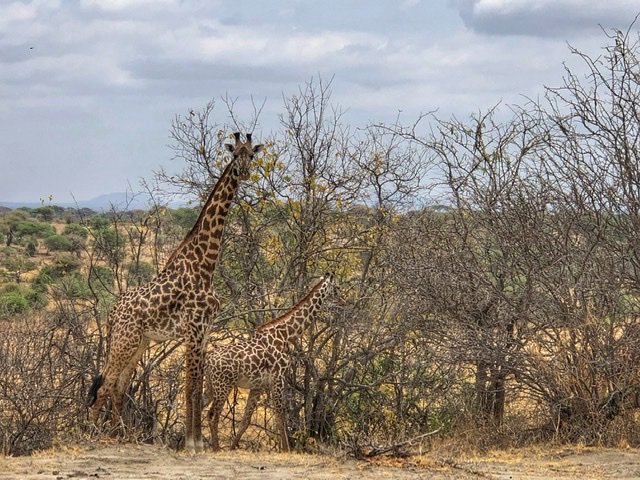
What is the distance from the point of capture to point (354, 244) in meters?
13.1

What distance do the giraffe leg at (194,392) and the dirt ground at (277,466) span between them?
35 centimetres

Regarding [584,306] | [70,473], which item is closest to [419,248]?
[584,306]

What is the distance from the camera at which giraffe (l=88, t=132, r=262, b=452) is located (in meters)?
9.52

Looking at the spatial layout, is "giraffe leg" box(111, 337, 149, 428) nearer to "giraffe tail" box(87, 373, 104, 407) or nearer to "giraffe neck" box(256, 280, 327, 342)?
"giraffe tail" box(87, 373, 104, 407)

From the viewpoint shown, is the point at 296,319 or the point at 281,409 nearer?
the point at 281,409

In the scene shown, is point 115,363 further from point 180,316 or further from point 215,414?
point 215,414

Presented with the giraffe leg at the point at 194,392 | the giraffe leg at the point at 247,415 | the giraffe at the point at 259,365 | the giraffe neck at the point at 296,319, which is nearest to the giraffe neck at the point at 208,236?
the giraffe leg at the point at 194,392

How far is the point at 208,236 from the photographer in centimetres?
989

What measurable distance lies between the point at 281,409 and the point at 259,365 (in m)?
0.55

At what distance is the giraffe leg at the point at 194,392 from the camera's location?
9438 mm

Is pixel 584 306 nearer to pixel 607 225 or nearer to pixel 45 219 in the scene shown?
pixel 607 225

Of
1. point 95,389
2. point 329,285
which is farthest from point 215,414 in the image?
point 329,285

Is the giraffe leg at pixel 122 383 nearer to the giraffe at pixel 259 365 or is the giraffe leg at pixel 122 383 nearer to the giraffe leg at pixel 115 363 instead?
the giraffe leg at pixel 115 363

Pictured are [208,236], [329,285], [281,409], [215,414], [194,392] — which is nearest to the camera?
[194,392]
